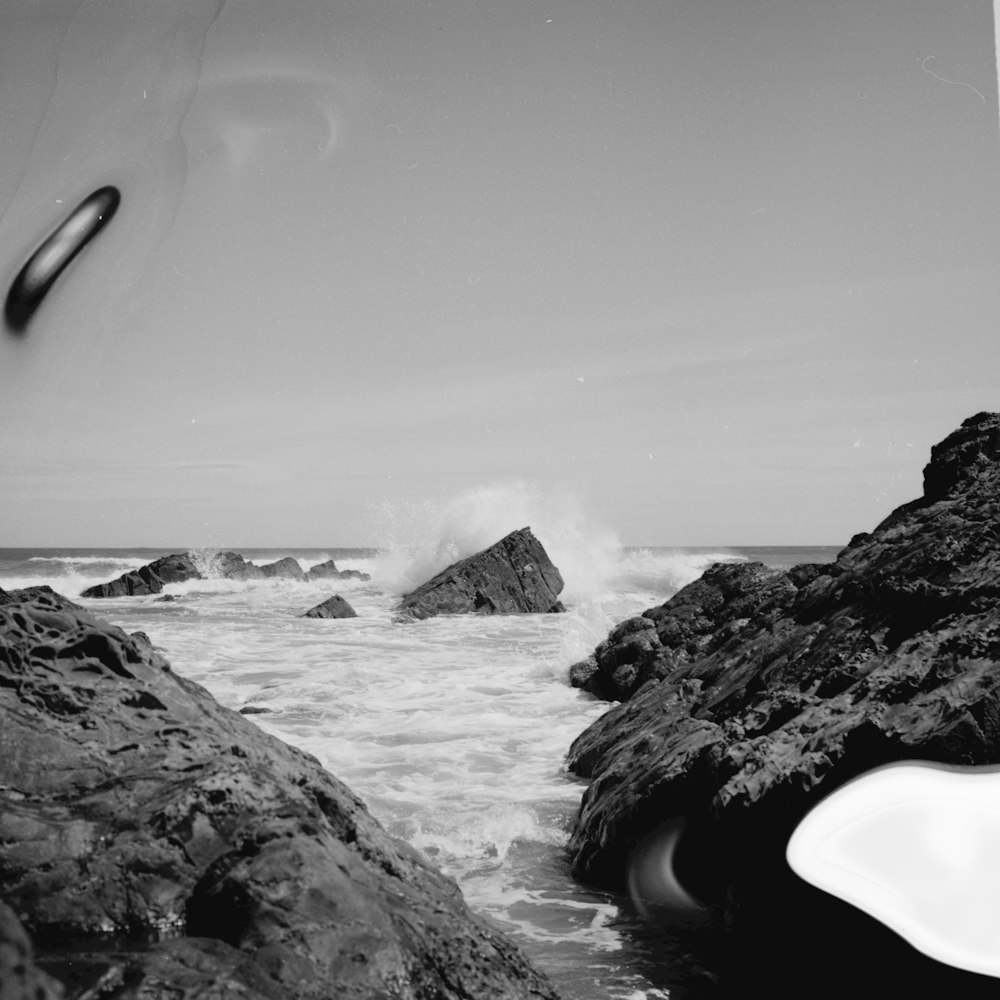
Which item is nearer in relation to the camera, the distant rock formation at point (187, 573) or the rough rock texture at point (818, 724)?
the rough rock texture at point (818, 724)

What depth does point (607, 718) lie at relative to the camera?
687 centimetres

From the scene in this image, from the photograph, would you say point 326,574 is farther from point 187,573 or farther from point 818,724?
point 818,724

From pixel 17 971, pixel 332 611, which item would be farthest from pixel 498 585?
pixel 17 971

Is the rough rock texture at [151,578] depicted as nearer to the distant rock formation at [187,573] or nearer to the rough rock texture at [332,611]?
the distant rock formation at [187,573]

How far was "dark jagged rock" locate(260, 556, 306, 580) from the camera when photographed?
34.8m

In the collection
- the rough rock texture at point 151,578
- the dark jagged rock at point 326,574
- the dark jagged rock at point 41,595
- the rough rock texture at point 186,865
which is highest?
the dark jagged rock at point 41,595

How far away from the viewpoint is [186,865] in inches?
89.6

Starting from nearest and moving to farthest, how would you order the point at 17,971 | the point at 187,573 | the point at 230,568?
the point at 17,971
the point at 187,573
the point at 230,568

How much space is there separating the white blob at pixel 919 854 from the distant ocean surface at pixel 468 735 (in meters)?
0.81

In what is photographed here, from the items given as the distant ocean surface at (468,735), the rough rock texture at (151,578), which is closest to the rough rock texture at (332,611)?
the distant ocean surface at (468,735)

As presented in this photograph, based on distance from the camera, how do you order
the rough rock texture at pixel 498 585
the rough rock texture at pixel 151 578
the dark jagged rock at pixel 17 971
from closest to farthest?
the dark jagged rock at pixel 17 971, the rough rock texture at pixel 498 585, the rough rock texture at pixel 151 578

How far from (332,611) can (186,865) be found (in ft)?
57.0

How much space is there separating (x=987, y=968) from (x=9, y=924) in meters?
2.63

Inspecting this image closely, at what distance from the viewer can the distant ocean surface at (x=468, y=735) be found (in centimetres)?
396
